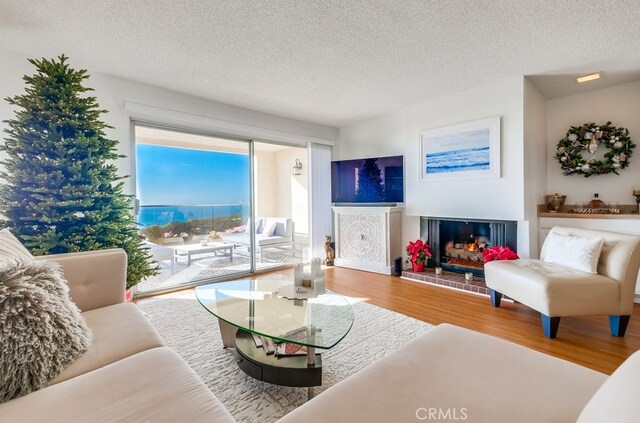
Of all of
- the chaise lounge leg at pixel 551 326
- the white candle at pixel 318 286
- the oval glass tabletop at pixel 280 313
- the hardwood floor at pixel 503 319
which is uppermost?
the white candle at pixel 318 286

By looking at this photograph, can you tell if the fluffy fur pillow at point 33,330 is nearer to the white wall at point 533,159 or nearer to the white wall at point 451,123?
the white wall at point 451,123

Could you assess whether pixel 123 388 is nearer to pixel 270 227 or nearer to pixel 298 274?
pixel 298 274

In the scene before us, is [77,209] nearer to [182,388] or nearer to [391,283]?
[182,388]

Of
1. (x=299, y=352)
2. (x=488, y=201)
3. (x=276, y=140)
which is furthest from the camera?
(x=276, y=140)

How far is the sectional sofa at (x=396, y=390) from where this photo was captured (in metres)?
0.87

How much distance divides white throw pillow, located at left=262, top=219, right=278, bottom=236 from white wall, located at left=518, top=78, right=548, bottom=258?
3330mm

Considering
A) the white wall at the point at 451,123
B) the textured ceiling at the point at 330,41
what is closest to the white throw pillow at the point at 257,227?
the textured ceiling at the point at 330,41

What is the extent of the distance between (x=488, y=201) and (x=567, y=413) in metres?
2.99

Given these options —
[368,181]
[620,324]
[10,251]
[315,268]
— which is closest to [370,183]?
[368,181]

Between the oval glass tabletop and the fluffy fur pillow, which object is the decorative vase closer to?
the oval glass tabletop

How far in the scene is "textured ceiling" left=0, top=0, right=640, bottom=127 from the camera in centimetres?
199

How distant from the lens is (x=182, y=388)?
1.02 meters

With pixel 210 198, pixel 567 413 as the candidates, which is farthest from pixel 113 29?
pixel 567 413

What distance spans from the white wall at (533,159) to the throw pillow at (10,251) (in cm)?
417
